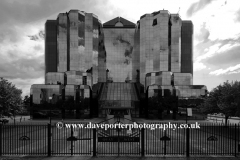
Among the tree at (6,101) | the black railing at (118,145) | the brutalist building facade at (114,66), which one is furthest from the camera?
the brutalist building facade at (114,66)

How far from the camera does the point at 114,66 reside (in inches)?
3364

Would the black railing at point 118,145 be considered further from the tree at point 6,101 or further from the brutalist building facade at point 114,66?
the brutalist building facade at point 114,66

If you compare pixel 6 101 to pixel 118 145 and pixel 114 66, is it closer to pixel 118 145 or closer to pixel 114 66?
pixel 118 145

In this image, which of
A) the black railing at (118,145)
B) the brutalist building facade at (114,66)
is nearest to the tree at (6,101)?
the black railing at (118,145)

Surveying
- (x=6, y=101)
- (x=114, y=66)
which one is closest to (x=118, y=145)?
A: (x=6, y=101)

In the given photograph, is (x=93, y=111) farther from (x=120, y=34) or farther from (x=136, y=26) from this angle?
(x=136, y=26)

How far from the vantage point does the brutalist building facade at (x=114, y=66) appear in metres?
54.1

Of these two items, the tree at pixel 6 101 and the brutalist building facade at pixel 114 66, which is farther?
the brutalist building facade at pixel 114 66

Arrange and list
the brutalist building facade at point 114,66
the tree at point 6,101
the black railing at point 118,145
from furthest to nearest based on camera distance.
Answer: the brutalist building facade at point 114,66
the tree at point 6,101
the black railing at point 118,145

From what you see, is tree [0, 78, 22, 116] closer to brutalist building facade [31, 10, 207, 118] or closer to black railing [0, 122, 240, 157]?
black railing [0, 122, 240, 157]

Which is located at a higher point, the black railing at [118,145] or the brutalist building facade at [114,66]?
the brutalist building facade at [114,66]

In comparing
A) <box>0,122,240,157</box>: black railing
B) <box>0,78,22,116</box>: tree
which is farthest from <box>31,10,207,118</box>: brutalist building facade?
<box>0,122,240,157</box>: black railing

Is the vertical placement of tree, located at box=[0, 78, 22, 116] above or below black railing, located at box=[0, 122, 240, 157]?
above

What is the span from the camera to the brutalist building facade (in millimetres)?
54094
